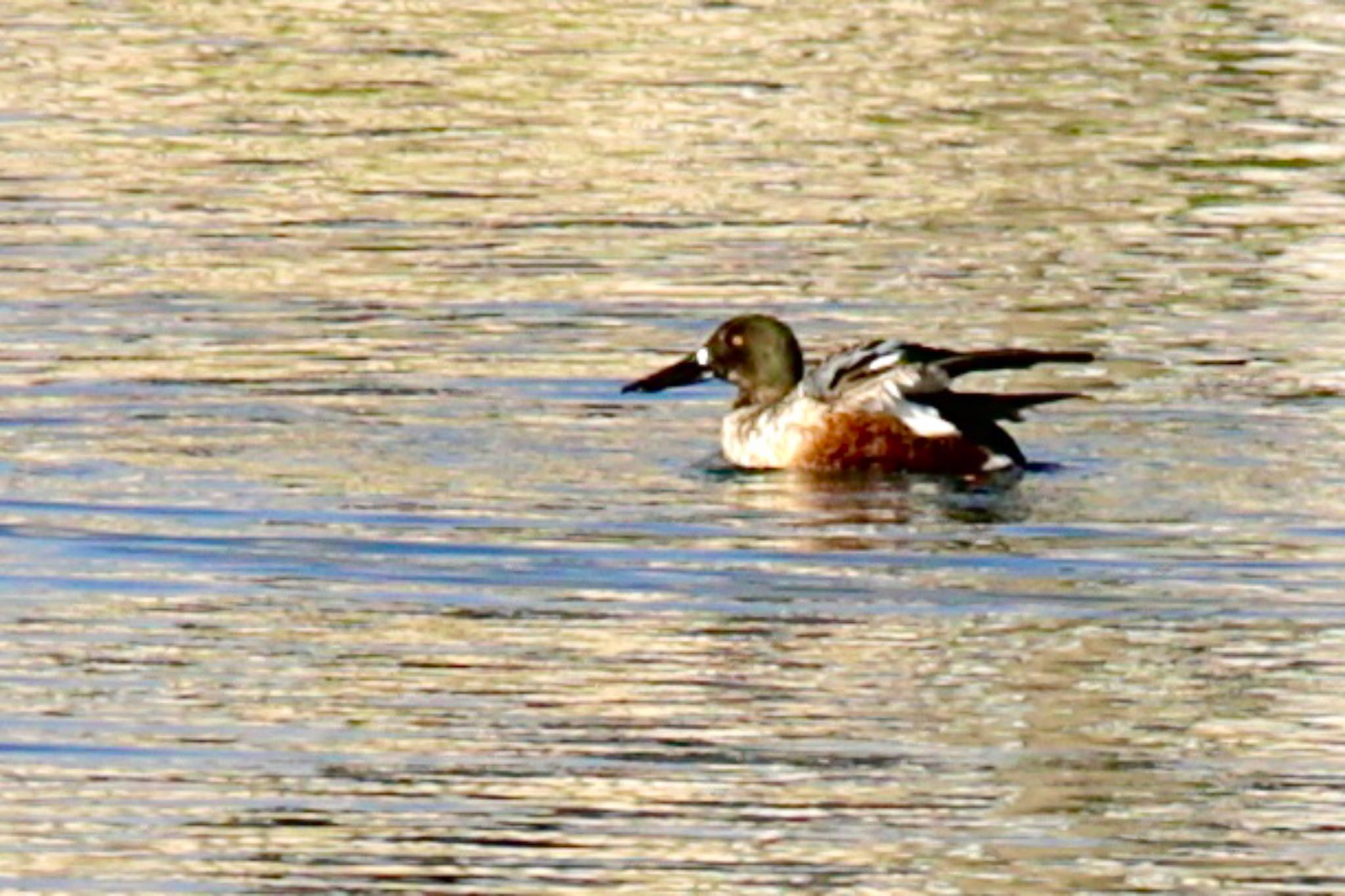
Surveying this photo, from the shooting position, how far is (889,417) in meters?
12.7

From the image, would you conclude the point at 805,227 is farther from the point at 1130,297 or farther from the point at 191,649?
the point at 191,649

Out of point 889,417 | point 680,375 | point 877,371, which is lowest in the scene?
point 680,375

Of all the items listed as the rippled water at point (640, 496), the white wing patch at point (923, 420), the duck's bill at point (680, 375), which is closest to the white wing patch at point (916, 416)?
the white wing patch at point (923, 420)

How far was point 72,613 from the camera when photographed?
408 inches

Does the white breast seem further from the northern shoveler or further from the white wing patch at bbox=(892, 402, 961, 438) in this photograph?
the white wing patch at bbox=(892, 402, 961, 438)

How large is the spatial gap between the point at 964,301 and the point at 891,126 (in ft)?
19.0

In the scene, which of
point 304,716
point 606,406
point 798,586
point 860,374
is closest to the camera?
point 304,716

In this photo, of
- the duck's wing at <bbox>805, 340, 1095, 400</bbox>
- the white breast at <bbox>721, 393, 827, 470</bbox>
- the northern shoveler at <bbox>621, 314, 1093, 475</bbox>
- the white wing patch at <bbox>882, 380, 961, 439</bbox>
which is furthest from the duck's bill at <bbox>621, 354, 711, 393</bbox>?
the white wing patch at <bbox>882, 380, 961, 439</bbox>

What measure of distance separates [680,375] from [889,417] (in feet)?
4.03

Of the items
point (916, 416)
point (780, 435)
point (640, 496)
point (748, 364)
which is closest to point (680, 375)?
point (748, 364)

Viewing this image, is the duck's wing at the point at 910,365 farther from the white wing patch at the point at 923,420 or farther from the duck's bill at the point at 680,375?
the duck's bill at the point at 680,375

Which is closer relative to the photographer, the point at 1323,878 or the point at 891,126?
the point at 1323,878

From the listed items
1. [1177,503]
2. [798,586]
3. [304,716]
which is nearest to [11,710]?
[304,716]

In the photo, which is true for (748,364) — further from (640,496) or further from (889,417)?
(640,496)
